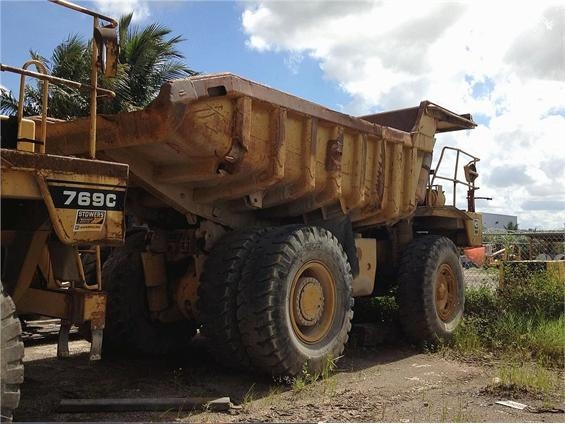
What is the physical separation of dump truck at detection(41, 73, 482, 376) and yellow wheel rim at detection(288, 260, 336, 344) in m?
0.01

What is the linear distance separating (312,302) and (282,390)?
2.95ft

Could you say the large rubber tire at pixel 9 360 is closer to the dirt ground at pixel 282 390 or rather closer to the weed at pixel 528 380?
the dirt ground at pixel 282 390

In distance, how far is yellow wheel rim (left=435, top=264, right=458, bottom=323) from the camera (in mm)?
8211

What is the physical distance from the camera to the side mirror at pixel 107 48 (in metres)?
4.05

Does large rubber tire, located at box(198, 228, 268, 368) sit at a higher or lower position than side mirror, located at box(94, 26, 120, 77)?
lower

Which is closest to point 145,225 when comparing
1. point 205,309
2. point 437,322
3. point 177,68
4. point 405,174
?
point 205,309

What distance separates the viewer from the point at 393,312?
8.48 m

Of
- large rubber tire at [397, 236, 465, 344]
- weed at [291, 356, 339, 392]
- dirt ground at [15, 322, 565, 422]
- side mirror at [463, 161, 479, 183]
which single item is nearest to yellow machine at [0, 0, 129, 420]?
dirt ground at [15, 322, 565, 422]

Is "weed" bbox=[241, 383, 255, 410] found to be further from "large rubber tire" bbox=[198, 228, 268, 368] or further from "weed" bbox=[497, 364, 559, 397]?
"weed" bbox=[497, 364, 559, 397]

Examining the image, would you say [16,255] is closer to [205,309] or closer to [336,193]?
[205,309]

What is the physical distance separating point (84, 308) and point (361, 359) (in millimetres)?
3816

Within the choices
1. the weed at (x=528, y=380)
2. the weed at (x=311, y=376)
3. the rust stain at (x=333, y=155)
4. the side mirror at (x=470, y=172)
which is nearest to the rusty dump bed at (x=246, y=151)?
the rust stain at (x=333, y=155)

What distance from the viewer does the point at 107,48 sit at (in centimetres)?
407

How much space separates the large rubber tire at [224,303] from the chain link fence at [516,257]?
5.78m
